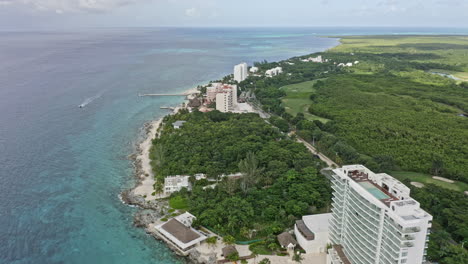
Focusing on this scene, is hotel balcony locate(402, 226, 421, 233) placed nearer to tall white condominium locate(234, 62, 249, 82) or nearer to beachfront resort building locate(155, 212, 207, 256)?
beachfront resort building locate(155, 212, 207, 256)

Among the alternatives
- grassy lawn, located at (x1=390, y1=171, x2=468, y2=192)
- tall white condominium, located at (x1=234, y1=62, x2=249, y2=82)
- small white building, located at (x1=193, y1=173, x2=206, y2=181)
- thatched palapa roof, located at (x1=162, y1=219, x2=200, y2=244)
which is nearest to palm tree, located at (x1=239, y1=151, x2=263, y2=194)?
small white building, located at (x1=193, y1=173, x2=206, y2=181)

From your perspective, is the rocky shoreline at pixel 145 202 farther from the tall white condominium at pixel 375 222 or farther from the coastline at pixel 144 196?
the tall white condominium at pixel 375 222

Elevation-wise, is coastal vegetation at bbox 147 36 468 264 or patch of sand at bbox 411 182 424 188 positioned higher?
coastal vegetation at bbox 147 36 468 264

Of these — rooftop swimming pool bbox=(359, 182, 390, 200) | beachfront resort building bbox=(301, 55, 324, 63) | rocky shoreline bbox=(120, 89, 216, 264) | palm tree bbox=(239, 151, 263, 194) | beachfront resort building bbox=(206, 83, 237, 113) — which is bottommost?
rocky shoreline bbox=(120, 89, 216, 264)

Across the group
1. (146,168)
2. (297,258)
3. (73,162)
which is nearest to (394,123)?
(297,258)

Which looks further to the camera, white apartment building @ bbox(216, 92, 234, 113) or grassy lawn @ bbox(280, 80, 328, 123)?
grassy lawn @ bbox(280, 80, 328, 123)

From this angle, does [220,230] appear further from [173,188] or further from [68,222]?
[68,222]

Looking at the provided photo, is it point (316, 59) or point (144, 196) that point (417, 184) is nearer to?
point (144, 196)
